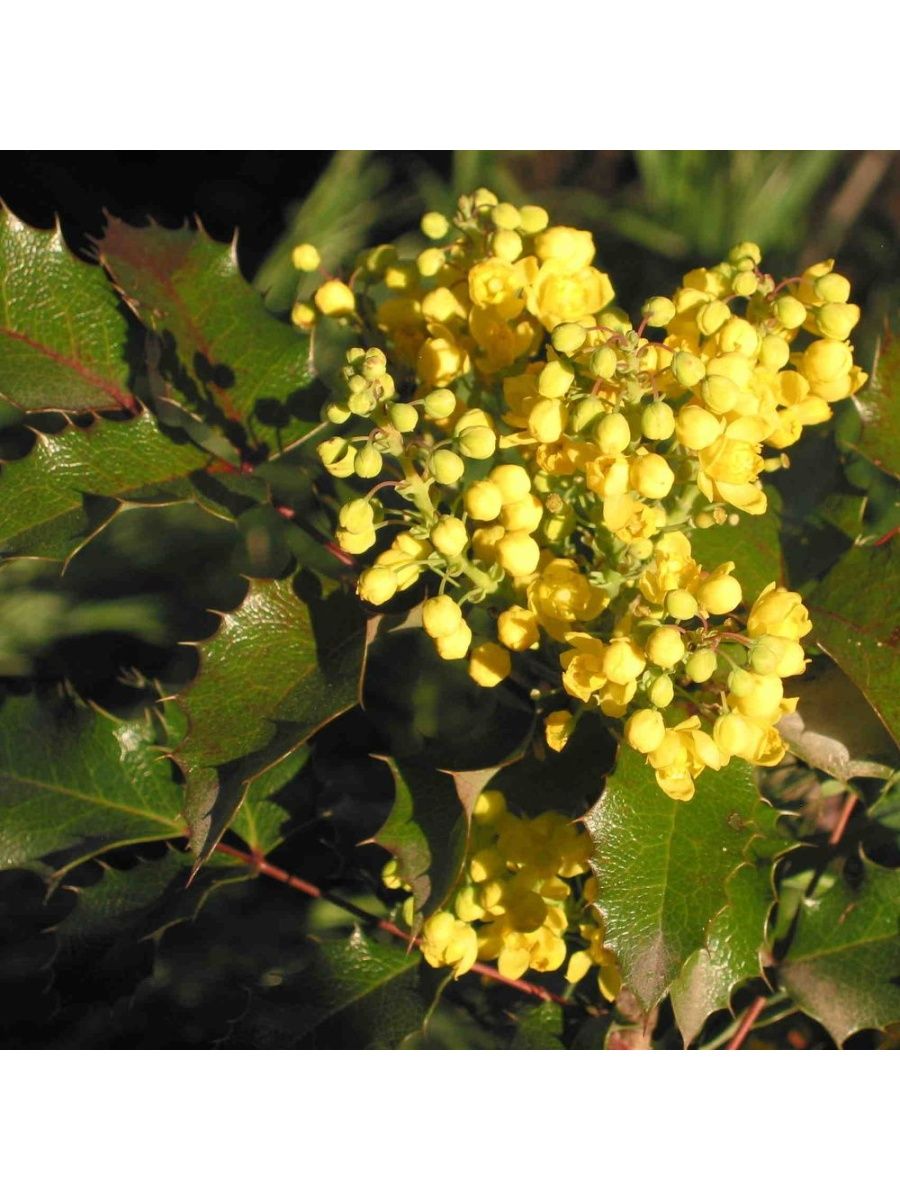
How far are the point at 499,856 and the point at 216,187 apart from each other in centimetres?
195

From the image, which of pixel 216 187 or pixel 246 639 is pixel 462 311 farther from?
pixel 216 187

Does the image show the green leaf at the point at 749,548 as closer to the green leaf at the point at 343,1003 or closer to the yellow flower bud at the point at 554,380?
the yellow flower bud at the point at 554,380

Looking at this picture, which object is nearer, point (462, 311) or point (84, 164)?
point (462, 311)

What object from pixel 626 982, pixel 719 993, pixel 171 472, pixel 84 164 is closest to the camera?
pixel 626 982

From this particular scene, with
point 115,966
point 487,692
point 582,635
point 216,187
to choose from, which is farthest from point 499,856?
point 216,187

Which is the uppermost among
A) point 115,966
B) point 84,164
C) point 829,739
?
point 829,739

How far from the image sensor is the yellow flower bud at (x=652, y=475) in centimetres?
80

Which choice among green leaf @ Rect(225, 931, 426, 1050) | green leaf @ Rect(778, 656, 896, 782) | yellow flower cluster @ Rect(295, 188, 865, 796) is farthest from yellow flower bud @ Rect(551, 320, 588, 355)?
green leaf @ Rect(225, 931, 426, 1050)

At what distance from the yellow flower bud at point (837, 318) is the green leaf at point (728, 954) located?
0.39m

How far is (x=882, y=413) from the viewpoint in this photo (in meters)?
1.03

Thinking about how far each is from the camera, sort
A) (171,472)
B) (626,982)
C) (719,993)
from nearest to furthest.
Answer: (626,982) < (719,993) < (171,472)

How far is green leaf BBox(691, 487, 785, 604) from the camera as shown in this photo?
3.10 ft

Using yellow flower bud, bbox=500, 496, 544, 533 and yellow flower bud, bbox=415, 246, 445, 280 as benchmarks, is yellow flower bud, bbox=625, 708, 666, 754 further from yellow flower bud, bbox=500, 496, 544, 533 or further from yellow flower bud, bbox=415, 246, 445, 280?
yellow flower bud, bbox=415, 246, 445, 280

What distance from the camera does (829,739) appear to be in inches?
36.2
